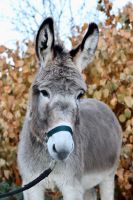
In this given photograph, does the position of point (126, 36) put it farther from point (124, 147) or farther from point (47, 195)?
point (47, 195)

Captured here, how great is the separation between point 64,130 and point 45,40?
2.30ft

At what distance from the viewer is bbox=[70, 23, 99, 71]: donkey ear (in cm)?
419

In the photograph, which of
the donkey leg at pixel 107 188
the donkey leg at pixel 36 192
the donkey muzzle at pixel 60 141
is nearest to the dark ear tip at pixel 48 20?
the donkey muzzle at pixel 60 141

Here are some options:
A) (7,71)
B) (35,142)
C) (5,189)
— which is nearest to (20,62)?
(7,71)

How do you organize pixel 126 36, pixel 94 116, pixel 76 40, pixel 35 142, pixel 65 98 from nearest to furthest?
pixel 65 98
pixel 35 142
pixel 94 116
pixel 126 36
pixel 76 40

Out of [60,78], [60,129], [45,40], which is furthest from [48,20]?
[60,129]

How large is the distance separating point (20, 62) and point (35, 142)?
7.60ft

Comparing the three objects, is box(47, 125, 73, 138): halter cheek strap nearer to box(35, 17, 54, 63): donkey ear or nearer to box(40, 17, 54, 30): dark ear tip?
box(35, 17, 54, 63): donkey ear

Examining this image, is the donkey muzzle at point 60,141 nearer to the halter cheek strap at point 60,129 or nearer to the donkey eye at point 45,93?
the halter cheek strap at point 60,129

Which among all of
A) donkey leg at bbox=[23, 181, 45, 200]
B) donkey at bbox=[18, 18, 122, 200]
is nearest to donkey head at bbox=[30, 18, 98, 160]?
donkey at bbox=[18, 18, 122, 200]

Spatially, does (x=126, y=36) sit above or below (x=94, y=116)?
above

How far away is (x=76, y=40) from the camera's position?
6.75 metres

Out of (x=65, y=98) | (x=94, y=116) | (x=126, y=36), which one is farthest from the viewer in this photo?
(x=126, y=36)

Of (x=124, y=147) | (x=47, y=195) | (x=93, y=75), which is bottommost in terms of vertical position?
(x=47, y=195)
